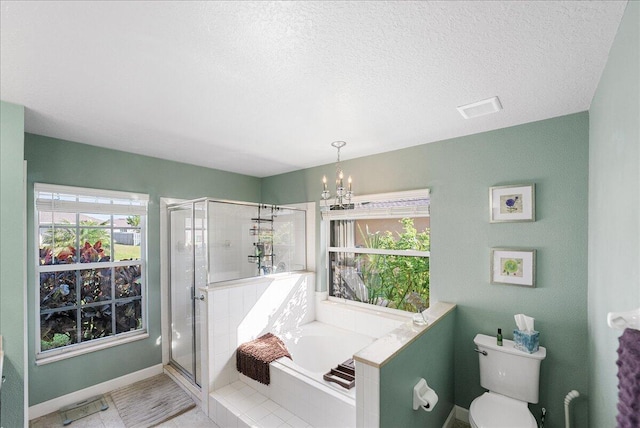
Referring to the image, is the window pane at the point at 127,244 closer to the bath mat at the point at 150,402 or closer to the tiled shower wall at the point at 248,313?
the tiled shower wall at the point at 248,313

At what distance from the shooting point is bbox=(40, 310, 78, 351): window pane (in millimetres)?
2729

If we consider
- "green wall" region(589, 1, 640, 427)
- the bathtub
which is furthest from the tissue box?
the bathtub

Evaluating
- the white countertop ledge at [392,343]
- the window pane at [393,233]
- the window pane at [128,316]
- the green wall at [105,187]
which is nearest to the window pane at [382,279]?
the window pane at [393,233]

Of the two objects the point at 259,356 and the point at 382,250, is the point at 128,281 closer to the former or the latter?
the point at 259,356

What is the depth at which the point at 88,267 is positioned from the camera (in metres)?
2.95

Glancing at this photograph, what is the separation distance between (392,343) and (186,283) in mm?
2354

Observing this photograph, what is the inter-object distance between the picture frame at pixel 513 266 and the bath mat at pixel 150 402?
3056 mm

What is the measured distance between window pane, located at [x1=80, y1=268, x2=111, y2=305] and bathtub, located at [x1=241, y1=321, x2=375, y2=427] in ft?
5.64

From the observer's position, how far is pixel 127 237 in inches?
128

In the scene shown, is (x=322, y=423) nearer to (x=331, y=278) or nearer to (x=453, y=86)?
(x=331, y=278)

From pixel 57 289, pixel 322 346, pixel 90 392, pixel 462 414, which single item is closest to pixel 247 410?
pixel 322 346

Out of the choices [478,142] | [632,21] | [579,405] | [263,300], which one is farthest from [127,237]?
[579,405]

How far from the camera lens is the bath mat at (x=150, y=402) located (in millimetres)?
2596

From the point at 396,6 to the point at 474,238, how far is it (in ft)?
6.93
